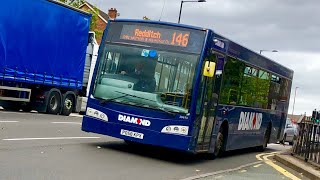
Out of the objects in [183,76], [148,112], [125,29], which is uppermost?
[125,29]

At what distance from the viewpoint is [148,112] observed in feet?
38.3

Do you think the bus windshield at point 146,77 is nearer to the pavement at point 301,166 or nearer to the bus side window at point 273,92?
the pavement at point 301,166

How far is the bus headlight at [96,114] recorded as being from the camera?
12.1 metres

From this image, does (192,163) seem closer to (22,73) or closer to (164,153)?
(164,153)

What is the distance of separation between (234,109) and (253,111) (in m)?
2.02

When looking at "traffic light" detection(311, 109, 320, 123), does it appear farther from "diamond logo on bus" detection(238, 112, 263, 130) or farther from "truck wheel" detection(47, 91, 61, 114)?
"truck wheel" detection(47, 91, 61, 114)

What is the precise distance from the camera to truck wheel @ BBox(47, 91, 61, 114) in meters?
22.9

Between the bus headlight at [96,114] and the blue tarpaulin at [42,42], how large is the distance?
843 centimetres

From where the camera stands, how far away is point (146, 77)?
11734 millimetres

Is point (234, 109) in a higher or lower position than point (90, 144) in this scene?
higher

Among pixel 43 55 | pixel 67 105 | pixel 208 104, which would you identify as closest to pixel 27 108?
pixel 67 105

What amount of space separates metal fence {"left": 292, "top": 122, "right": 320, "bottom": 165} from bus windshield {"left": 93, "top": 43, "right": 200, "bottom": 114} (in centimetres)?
402

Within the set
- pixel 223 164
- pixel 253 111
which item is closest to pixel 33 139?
pixel 223 164

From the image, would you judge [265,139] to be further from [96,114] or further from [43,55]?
[43,55]
